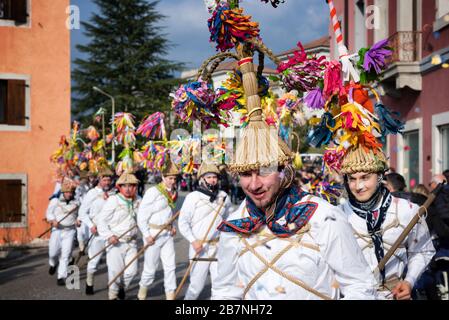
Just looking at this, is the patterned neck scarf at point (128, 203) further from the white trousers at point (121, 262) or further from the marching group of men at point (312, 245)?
the marching group of men at point (312, 245)

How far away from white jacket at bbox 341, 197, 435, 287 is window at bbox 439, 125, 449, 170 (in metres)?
8.19

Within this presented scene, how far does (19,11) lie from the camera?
56.4ft

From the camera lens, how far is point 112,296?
906 cm

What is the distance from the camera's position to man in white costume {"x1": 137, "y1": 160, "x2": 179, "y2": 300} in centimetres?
916

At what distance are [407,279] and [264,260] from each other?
167 centimetres

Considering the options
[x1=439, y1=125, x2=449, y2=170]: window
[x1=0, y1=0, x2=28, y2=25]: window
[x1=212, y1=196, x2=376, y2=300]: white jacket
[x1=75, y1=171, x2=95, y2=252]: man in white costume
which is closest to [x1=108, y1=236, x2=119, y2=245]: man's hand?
[x1=75, y1=171, x2=95, y2=252]: man in white costume

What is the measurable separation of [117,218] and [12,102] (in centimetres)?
917

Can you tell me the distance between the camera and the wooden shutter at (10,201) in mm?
16797

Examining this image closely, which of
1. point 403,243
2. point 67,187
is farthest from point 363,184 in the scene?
point 67,187

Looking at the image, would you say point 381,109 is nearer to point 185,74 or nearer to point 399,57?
point 399,57

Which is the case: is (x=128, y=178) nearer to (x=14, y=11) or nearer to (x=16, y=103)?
(x=16, y=103)

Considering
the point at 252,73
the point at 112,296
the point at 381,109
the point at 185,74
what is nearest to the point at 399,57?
the point at 112,296

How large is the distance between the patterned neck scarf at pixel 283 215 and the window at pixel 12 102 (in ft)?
50.0

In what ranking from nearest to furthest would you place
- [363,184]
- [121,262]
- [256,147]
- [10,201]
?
[256,147]
[363,184]
[121,262]
[10,201]
